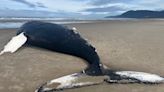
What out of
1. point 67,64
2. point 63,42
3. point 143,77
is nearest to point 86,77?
point 143,77

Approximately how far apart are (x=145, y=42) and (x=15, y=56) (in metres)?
5.68

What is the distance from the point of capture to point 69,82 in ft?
24.8

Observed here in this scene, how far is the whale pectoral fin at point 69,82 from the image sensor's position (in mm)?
7309

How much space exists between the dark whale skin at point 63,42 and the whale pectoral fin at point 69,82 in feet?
1.19

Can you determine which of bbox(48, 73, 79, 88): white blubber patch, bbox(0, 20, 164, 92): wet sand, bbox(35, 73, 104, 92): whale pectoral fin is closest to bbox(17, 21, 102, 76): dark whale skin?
bbox(0, 20, 164, 92): wet sand

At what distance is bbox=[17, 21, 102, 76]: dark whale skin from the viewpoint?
9.34 meters

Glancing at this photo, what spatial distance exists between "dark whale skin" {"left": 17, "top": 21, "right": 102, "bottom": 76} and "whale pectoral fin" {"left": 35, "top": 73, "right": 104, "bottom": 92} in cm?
36

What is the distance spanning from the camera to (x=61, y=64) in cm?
984

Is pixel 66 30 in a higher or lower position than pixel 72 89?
higher

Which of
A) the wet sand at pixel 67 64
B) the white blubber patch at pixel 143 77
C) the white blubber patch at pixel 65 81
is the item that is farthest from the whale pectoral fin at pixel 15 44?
the white blubber patch at pixel 143 77

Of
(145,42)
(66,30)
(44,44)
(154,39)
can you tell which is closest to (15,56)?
(44,44)

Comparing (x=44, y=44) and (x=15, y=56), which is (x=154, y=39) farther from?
(x=15, y=56)

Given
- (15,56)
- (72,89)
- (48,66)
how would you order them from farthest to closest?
1. (15,56)
2. (48,66)
3. (72,89)

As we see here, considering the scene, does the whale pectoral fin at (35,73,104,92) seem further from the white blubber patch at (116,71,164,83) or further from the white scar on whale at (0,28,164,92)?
the white blubber patch at (116,71,164,83)
